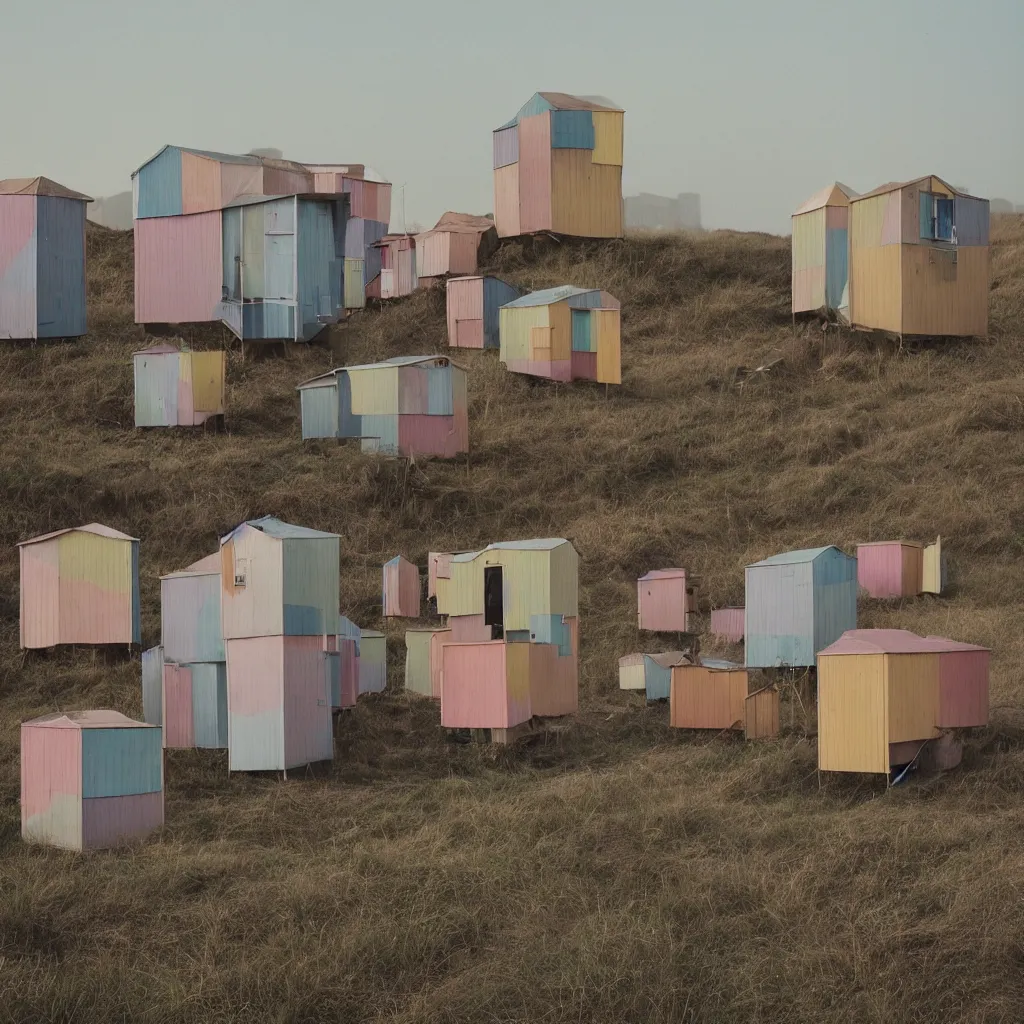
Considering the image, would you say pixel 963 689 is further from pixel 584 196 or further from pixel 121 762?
pixel 584 196

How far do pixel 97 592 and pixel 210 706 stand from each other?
4662 millimetres

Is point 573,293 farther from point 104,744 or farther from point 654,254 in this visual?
point 104,744

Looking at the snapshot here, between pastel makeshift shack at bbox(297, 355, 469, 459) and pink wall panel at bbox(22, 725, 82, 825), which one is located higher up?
pastel makeshift shack at bbox(297, 355, 469, 459)

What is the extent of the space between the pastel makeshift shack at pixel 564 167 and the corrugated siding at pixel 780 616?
2418cm

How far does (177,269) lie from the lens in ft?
124

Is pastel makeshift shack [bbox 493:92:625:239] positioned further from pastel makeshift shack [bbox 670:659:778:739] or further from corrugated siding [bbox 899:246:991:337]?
pastel makeshift shack [bbox 670:659:778:739]

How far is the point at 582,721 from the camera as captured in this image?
19.1 m

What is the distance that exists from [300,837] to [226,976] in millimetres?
3133

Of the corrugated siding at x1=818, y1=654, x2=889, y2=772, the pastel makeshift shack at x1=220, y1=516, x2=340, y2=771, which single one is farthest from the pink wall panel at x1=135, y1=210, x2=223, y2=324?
the corrugated siding at x1=818, y1=654, x2=889, y2=772

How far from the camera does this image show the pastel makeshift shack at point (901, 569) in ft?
77.9

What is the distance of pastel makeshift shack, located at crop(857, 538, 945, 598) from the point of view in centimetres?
2373

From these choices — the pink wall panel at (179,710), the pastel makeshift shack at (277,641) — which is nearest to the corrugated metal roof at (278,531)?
the pastel makeshift shack at (277,641)

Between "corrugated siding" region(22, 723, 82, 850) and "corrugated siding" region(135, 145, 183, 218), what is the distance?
2479cm

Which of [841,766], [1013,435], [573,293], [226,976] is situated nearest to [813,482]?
[1013,435]
